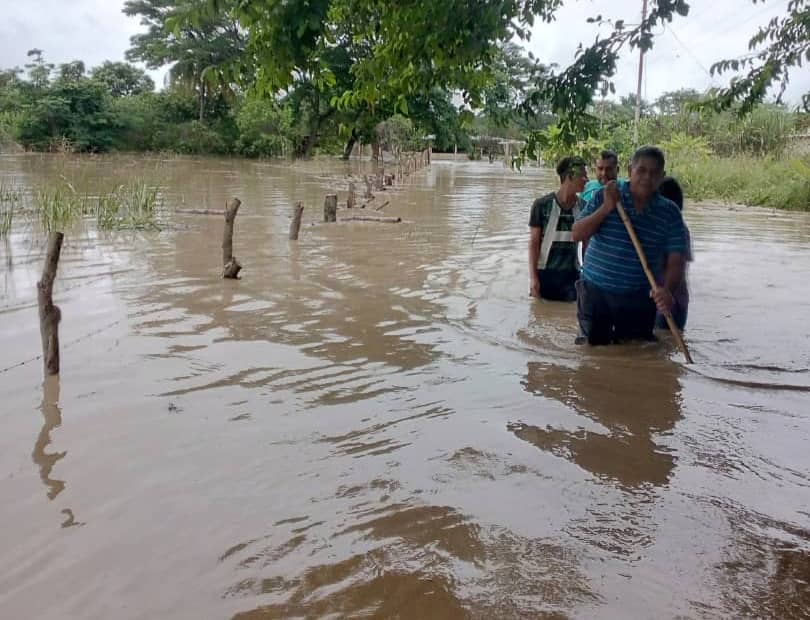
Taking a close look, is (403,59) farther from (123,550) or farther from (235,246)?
(235,246)

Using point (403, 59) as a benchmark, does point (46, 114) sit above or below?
above

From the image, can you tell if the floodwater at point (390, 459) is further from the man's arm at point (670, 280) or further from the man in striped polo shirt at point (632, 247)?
the man's arm at point (670, 280)

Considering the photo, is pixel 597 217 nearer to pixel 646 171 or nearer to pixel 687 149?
pixel 646 171

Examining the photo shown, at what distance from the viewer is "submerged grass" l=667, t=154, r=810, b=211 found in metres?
17.7

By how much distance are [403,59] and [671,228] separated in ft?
7.08

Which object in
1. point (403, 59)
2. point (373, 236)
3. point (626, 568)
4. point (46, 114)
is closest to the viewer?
point (626, 568)

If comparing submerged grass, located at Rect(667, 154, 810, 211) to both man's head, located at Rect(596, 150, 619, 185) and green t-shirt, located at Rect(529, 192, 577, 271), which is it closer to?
green t-shirt, located at Rect(529, 192, 577, 271)

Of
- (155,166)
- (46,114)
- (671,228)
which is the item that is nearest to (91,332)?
(671,228)

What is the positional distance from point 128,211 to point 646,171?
979 cm

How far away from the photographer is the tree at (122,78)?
43.7 metres

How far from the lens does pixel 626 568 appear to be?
2590mm

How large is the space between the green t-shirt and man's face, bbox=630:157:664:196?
1.75 meters

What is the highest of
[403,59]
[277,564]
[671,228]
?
[403,59]

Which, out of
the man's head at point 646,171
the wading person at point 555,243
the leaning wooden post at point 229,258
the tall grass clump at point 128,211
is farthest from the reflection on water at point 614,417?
the tall grass clump at point 128,211
